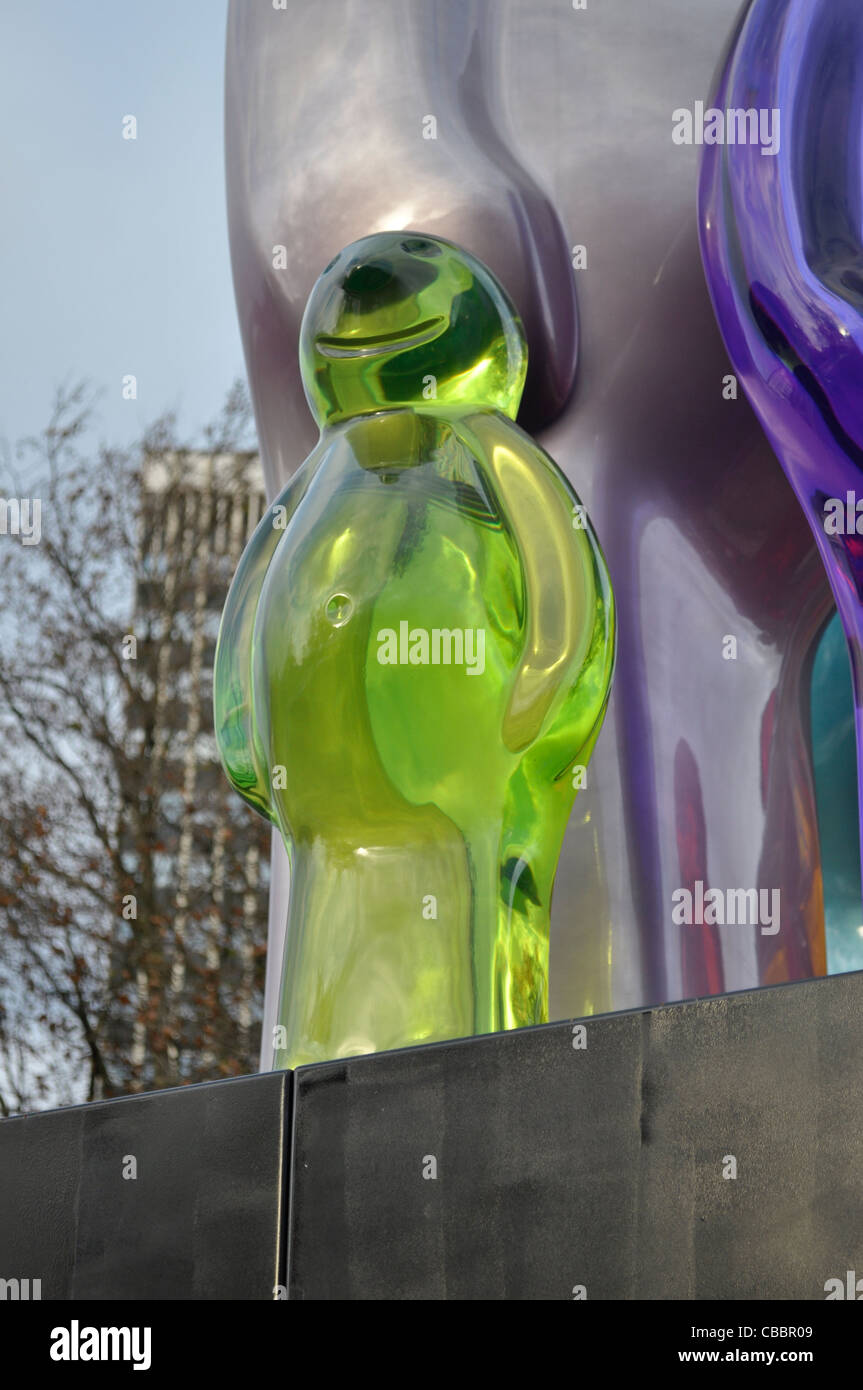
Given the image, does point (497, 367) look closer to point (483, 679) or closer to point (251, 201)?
point (483, 679)

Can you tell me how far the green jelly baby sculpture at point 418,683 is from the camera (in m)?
2.84

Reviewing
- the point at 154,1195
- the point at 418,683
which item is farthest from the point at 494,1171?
the point at 418,683

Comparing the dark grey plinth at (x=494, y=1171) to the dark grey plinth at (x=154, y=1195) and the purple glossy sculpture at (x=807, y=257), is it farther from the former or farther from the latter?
the purple glossy sculpture at (x=807, y=257)

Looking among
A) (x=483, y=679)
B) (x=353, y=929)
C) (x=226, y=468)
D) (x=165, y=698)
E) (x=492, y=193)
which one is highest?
(x=226, y=468)

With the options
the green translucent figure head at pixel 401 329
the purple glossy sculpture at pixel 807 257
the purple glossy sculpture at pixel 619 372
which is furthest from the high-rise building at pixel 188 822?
the purple glossy sculpture at pixel 807 257

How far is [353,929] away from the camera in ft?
9.35

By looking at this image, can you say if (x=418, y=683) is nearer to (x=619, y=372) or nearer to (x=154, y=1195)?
(x=154, y=1195)

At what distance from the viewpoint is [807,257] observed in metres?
2.96

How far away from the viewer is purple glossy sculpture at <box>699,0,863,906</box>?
2.93m

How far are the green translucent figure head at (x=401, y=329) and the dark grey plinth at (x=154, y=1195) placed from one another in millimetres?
1356

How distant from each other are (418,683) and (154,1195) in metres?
0.97

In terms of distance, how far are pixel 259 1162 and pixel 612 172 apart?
8.59 feet

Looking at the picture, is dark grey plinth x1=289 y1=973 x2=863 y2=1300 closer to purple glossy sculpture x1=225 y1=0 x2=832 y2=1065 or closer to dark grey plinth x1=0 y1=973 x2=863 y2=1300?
dark grey plinth x1=0 y1=973 x2=863 y2=1300
